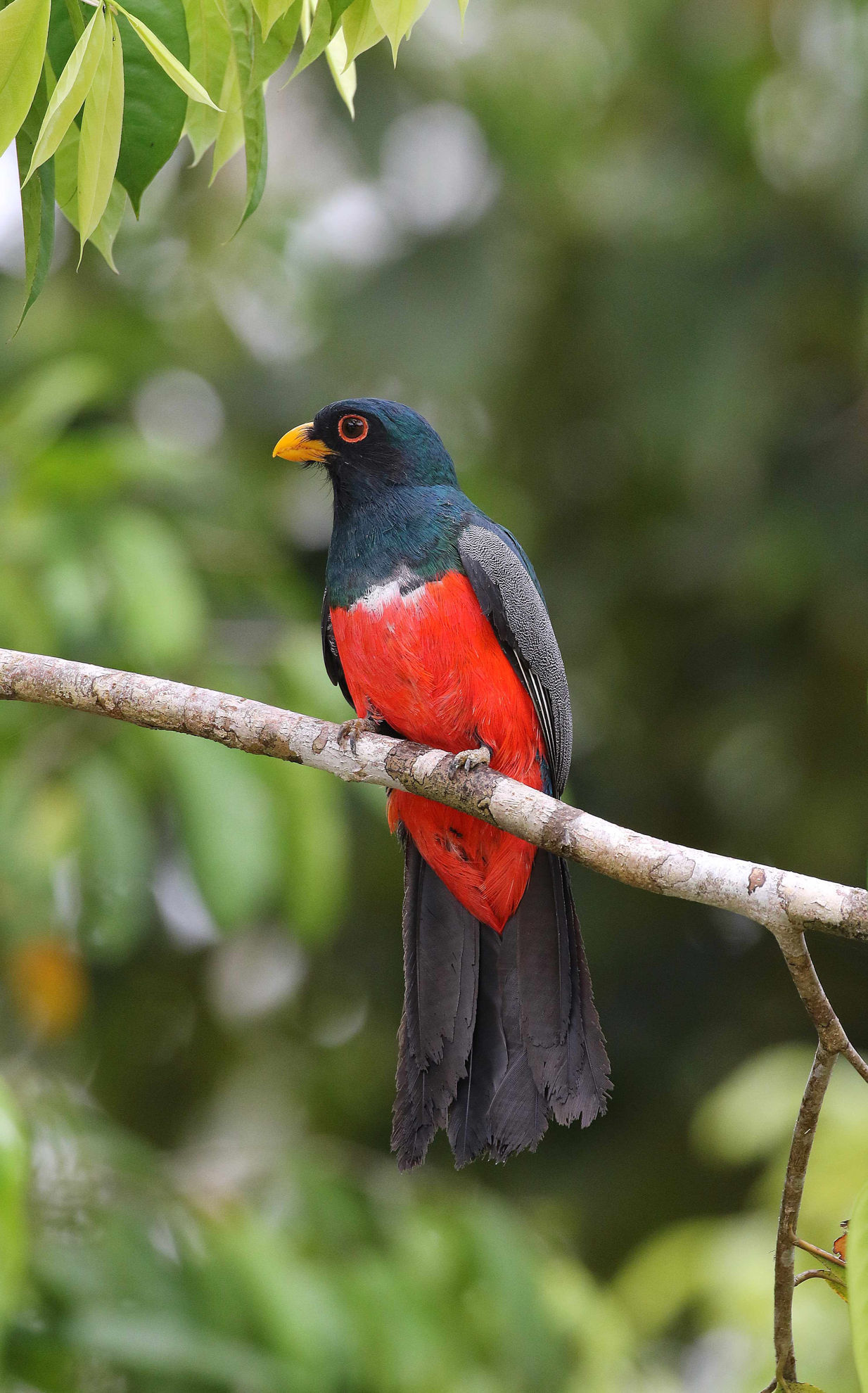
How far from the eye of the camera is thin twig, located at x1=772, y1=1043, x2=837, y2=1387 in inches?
71.6

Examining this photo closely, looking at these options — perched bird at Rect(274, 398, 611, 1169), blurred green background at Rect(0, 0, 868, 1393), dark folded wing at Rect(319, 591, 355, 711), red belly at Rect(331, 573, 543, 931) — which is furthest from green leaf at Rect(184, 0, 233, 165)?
blurred green background at Rect(0, 0, 868, 1393)

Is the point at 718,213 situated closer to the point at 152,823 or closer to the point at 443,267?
the point at 443,267

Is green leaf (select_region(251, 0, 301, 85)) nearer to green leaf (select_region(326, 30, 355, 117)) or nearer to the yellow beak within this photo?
green leaf (select_region(326, 30, 355, 117))

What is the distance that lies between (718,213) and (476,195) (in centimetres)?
129

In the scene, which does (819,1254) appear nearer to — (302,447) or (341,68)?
(341,68)

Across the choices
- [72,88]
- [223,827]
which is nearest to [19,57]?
[72,88]

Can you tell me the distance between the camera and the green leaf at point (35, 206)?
1.89 meters

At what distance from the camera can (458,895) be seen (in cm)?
319

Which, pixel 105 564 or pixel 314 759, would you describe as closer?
pixel 314 759

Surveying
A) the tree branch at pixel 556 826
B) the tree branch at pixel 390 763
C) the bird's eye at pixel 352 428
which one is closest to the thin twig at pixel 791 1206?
the tree branch at pixel 556 826

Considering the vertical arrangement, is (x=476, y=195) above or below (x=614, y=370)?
above

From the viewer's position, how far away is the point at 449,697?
3.17 metres

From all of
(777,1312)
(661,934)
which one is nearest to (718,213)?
(661,934)

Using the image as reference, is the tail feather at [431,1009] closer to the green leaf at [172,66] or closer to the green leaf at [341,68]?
the green leaf at [341,68]
